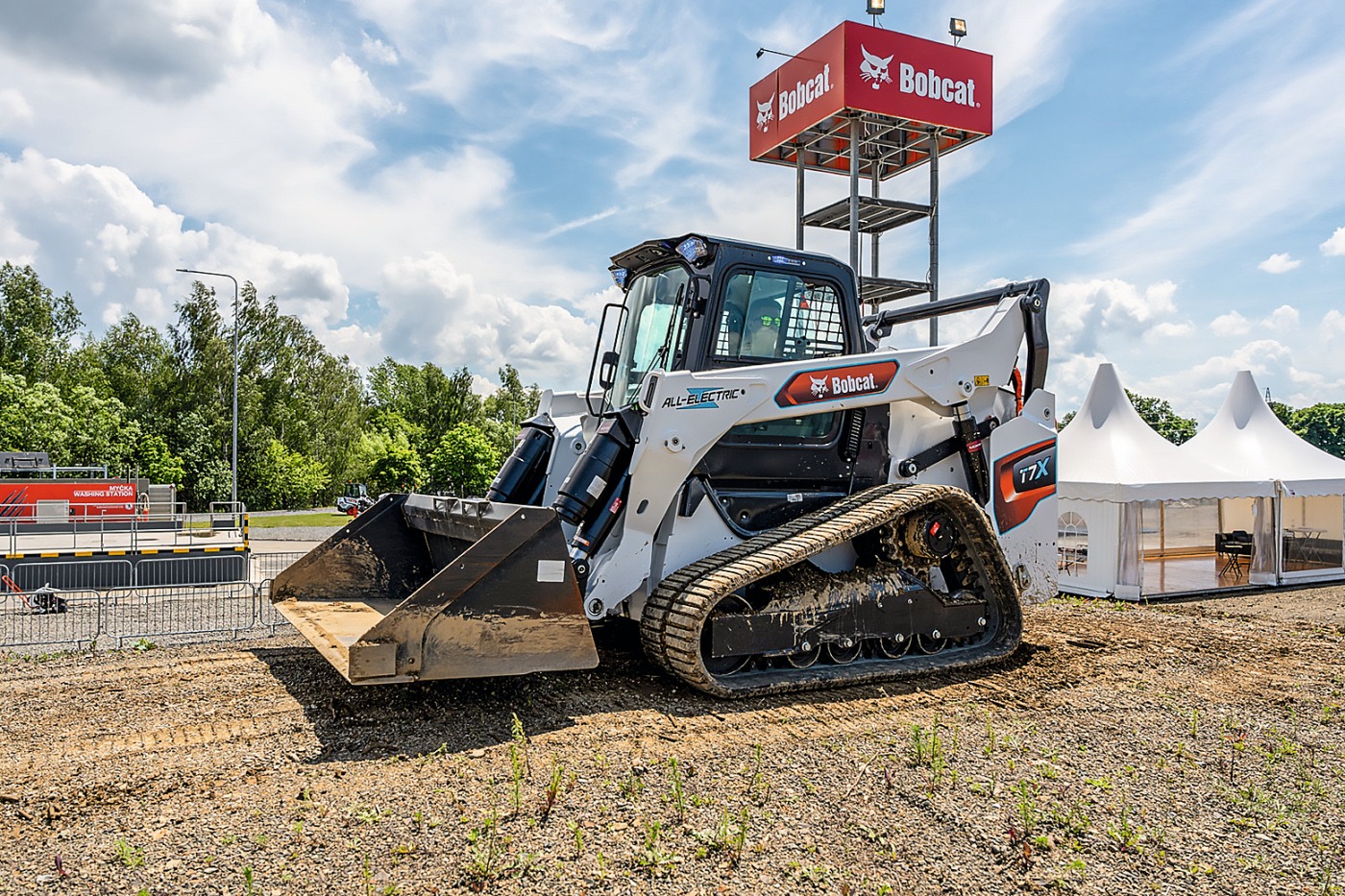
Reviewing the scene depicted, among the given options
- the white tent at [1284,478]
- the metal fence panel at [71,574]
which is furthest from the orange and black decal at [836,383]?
the white tent at [1284,478]

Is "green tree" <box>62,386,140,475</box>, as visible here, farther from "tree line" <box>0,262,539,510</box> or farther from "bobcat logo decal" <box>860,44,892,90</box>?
"bobcat logo decal" <box>860,44,892,90</box>

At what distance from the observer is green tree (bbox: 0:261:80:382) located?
49062 millimetres

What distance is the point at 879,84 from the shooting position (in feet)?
56.0

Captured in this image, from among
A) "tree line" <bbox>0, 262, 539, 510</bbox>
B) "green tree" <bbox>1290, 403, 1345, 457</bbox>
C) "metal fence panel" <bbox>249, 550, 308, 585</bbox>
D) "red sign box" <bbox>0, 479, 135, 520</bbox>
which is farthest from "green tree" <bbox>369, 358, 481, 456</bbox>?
"green tree" <bbox>1290, 403, 1345, 457</bbox>

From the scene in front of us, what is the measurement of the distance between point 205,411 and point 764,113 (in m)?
39.7

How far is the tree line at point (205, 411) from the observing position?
46.1 m

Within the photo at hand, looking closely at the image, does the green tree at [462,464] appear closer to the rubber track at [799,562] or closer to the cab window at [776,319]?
the cab window at [776,319]

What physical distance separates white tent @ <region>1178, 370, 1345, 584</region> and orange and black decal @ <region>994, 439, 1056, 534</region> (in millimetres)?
9657

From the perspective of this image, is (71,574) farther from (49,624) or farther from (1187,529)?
(1187,529)

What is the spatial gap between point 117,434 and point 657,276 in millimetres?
47190

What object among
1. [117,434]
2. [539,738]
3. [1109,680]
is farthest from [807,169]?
[117,434]

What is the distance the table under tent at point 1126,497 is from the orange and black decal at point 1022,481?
22.6 feet

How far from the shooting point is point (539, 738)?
5.75 m

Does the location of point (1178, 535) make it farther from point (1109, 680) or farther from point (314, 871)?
point (314, 871)
